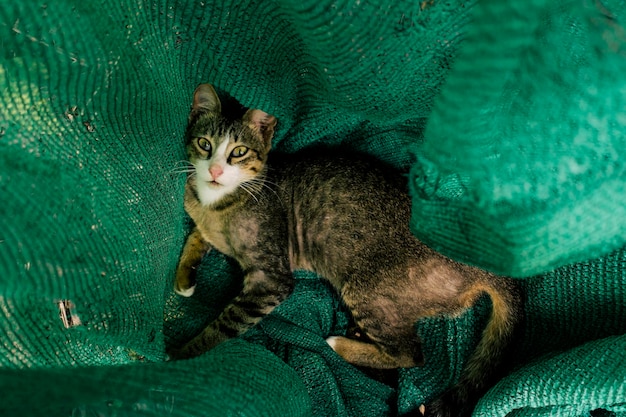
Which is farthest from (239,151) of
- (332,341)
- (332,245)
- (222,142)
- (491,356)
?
(491,356)

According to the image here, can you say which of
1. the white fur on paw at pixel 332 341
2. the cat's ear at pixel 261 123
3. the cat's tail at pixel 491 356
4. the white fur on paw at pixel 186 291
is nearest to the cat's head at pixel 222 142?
the cat's ear at pixel 261 123

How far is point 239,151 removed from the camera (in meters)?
1.30

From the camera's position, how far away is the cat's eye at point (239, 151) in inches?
50.8

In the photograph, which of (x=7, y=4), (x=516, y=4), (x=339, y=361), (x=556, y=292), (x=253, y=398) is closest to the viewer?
(x=516, y=4)

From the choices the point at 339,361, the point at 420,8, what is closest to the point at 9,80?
the point at 420,8

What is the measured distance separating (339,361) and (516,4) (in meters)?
1.25

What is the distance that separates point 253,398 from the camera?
881 millimetres

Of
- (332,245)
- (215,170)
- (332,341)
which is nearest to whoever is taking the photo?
(215,170)

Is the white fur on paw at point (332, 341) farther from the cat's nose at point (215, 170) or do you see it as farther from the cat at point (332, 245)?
the cat's nose at point (215, 170)

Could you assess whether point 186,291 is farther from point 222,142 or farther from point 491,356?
point 491,356

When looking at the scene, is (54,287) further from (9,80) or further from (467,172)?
(467,172)

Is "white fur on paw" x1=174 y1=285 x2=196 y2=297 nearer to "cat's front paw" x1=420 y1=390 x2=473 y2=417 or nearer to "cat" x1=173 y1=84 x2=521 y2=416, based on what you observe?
"cat" x1=173 y1=84 x2=521 y2=416

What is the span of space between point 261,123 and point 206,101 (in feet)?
0.50

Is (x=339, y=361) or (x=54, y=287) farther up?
(x=54, y=287)
